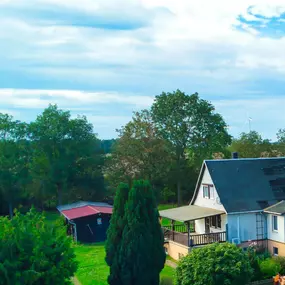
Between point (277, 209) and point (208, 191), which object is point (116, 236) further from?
point (208, 191)

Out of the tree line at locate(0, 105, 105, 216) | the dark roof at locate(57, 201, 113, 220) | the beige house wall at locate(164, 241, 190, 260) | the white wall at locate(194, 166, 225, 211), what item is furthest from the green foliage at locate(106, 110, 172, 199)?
the beige house wall at locate(164, 241, 190, 260)

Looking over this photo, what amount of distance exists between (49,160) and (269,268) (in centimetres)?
3396

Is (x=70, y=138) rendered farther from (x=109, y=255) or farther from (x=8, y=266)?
(x=8, y=266)

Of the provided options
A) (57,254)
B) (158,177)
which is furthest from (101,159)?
(57,254)

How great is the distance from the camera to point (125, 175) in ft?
161

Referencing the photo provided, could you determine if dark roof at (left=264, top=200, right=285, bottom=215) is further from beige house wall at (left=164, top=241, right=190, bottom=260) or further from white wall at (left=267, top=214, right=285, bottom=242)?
beige house wall at (left=164, top=241, right=190, bottom=260)

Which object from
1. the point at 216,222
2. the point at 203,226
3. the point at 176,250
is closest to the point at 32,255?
the point at 176,250

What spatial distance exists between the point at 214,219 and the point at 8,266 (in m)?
18.0

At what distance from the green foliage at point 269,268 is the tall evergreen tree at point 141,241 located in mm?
6258

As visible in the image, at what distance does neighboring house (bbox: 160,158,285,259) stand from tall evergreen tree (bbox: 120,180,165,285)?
704 cm

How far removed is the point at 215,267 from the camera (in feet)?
65.2

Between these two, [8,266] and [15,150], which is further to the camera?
[15,150]

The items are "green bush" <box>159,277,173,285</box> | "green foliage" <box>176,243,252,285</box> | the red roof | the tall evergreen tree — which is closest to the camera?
"green foliage" <box>176,243,252,285</box>

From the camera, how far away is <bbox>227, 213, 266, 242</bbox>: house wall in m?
28.4
